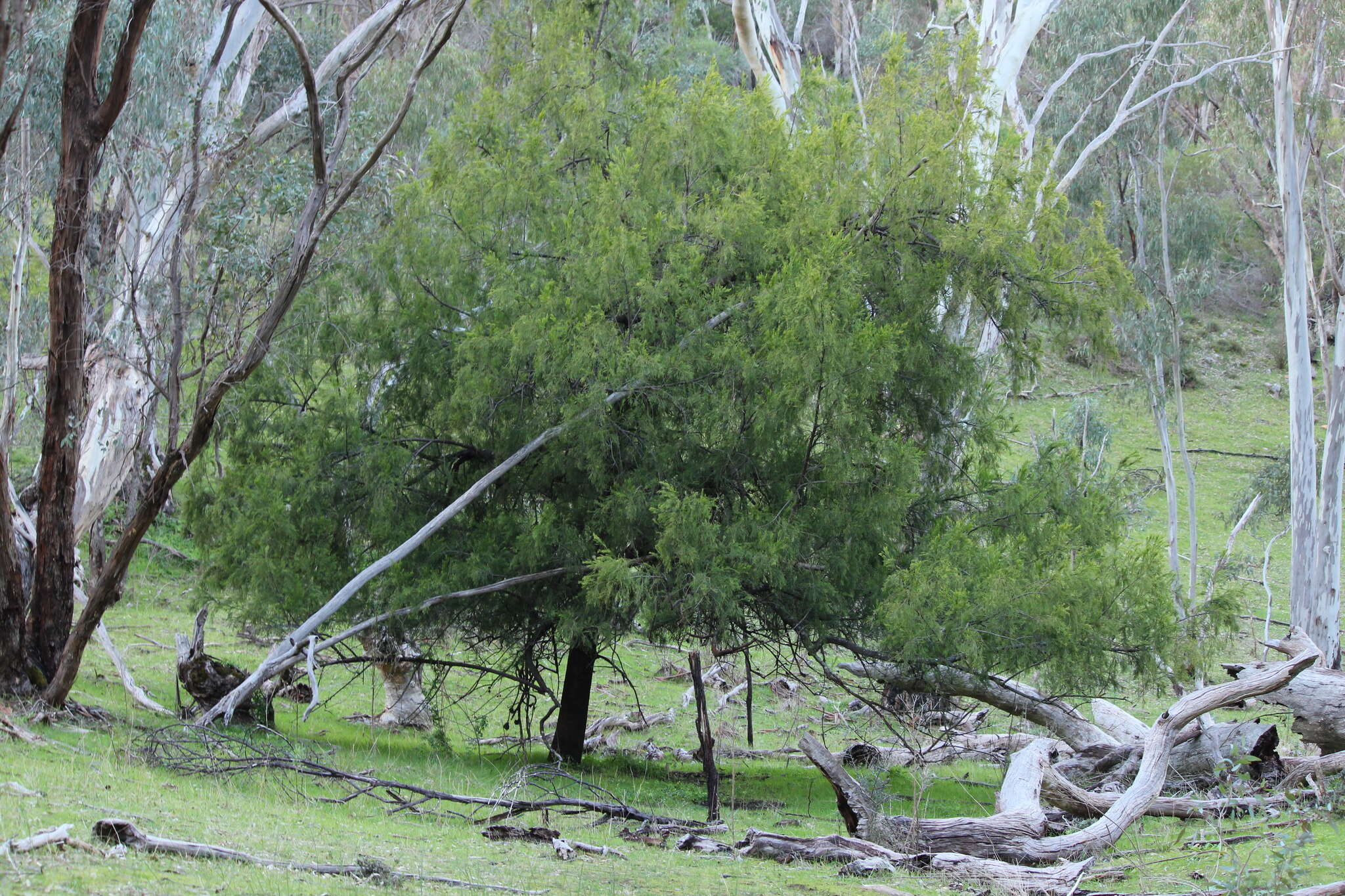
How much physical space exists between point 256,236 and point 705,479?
213 inches

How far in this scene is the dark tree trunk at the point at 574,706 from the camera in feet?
36.2

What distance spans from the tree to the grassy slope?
3.96 ft

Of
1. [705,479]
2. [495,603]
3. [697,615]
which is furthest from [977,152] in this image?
[495,603]

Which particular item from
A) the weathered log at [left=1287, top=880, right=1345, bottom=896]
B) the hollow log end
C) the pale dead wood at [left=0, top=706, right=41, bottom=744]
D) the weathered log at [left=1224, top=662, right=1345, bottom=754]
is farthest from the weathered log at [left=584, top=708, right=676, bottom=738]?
the hollow log end

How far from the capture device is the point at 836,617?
9.72m

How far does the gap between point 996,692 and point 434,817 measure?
4421 millimetres

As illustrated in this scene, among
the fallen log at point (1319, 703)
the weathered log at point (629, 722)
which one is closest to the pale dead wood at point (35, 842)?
the fallen log at point (1319, 703)

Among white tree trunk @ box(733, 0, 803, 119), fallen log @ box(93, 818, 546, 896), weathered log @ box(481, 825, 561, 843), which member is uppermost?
white tree trunk @ box(733, 0, 803, 119)

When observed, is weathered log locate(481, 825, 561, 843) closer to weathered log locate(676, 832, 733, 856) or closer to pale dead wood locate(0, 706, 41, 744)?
weathered log locate(676, 832, 733, 856)

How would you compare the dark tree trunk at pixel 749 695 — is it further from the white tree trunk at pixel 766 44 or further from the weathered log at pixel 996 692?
the white tree trunk at pixel 766 44

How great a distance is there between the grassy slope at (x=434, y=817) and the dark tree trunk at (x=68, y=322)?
1.03 m

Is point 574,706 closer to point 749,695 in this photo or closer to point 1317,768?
point 749,695

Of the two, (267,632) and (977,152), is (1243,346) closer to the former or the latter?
(977,152)

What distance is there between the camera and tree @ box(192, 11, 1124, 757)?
9125 mm
